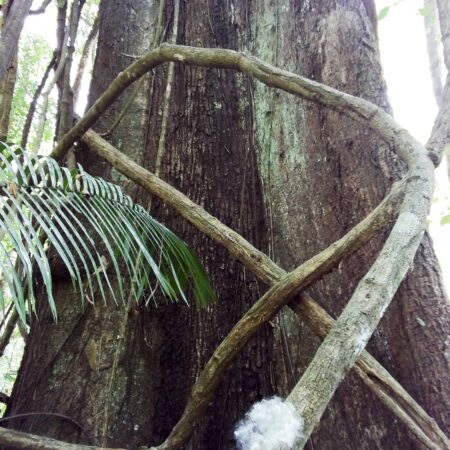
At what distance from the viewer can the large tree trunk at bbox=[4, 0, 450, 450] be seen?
3.12ft

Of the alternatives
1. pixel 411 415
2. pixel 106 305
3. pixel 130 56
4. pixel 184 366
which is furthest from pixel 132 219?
pixel 130 56

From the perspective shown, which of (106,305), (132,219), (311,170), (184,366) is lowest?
(184,366)

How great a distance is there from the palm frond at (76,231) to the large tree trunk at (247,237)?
0.39 feet

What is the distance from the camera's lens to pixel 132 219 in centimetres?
103

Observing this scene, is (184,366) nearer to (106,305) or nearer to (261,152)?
(106,305)

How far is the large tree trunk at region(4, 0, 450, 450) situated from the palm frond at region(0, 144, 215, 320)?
0.39 ft

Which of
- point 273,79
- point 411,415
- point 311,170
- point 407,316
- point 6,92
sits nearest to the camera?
point 411,415

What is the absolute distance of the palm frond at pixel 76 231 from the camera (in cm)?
71

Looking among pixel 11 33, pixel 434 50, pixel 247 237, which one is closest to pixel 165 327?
pixel 247 237

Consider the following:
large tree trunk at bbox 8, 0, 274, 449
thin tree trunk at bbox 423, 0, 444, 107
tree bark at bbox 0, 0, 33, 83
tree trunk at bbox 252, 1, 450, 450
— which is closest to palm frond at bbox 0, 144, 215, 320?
large tree trunk at bbox 8, 0, 274, 449

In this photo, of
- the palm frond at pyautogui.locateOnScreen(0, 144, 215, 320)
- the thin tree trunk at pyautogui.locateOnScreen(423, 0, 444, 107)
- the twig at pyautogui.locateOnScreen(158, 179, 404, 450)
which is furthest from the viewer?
the thin tree trunk at pyautogui.locateOnScreen(423, 0, 444, 107)

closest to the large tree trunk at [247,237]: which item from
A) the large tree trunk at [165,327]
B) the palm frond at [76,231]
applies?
the large tree trunk at [165,327]

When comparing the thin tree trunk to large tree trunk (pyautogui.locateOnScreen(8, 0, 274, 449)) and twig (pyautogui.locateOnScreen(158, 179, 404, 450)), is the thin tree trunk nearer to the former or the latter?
large tree trunk (pyautogui.locateOnScreen(8, 0, 274, 449))

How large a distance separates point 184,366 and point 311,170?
0.61 metres
